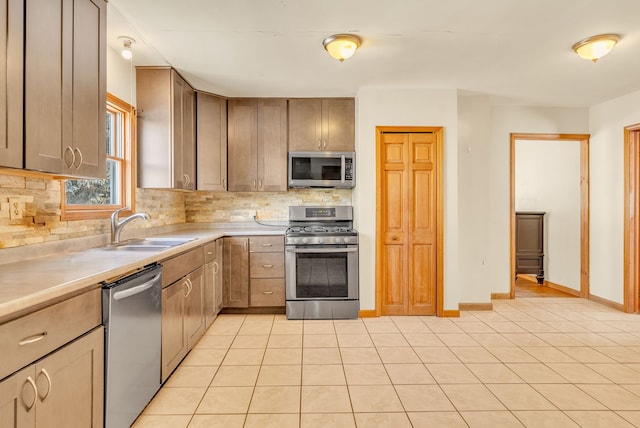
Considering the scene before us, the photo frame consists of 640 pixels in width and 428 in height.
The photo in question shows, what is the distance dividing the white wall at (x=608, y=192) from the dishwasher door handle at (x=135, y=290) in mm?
4837

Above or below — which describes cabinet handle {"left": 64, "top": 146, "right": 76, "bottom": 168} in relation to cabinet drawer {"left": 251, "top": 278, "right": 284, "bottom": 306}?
above

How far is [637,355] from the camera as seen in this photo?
2732 millimetres

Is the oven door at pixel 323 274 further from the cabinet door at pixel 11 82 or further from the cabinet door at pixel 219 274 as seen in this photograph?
the cabinet door at pixel 11 82

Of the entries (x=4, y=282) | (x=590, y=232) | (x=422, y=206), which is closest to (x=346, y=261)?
(x=422, y=206)

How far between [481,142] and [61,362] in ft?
13.3

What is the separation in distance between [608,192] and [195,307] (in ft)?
15.7

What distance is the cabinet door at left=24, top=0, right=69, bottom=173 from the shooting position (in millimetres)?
1489

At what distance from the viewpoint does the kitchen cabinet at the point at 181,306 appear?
220 cm

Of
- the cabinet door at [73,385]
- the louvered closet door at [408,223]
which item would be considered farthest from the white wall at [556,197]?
the cabinet door at [73,385]

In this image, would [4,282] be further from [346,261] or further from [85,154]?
[346,261]

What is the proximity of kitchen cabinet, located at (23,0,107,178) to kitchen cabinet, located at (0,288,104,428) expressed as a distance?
27.9 inches

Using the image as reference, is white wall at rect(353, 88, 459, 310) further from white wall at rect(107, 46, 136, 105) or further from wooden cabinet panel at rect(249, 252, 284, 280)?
white wall at rect(107, 46, 136, 105)

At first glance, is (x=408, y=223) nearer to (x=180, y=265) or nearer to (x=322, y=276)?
(x=322, y=276)

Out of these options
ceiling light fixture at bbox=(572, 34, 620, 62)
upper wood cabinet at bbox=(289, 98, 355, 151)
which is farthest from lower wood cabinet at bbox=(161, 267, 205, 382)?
ceiling light fixture at bbox=(572, 34, 620, 62)
